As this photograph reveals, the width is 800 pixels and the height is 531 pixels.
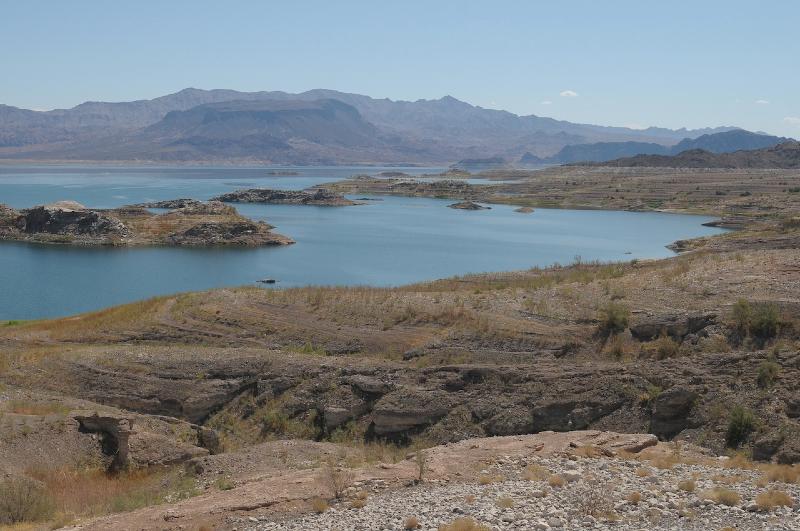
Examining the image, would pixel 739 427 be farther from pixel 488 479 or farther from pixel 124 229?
pixel 124 229

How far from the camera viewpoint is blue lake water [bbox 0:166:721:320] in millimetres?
61844

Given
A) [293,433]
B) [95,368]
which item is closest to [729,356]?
[293,433]

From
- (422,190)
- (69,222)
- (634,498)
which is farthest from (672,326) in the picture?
(422,190)

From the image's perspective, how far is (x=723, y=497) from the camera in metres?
12.8

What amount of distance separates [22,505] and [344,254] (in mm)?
66316

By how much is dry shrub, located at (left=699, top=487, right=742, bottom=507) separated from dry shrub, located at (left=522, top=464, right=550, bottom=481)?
305 cm

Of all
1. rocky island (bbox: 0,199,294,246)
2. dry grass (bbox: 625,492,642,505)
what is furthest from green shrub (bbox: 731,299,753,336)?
rocky island (bbox: 0,199,294,246)

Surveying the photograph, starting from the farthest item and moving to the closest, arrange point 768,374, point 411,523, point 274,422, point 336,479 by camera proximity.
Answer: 1. point 274,422
2. point 768,374
3. point 336,479
4. point 411,523

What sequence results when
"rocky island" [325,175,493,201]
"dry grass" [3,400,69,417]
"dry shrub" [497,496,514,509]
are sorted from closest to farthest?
1. "dry shrub" [497,496,514,509]
2. "dry grass" [3,400,69,417]
3. "rocky island" [325,175,493,201]

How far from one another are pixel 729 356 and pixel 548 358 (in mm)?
5987

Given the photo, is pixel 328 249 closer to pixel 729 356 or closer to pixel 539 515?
pixel 729 356

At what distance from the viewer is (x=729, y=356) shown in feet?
68.1

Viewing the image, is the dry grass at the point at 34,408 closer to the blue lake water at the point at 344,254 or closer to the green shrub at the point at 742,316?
the green shrub at the point at 742,316

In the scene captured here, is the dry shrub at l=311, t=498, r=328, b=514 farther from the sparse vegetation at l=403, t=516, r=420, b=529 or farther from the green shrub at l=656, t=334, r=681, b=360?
the green shrub at l=656, t=334, r=681, b=360
